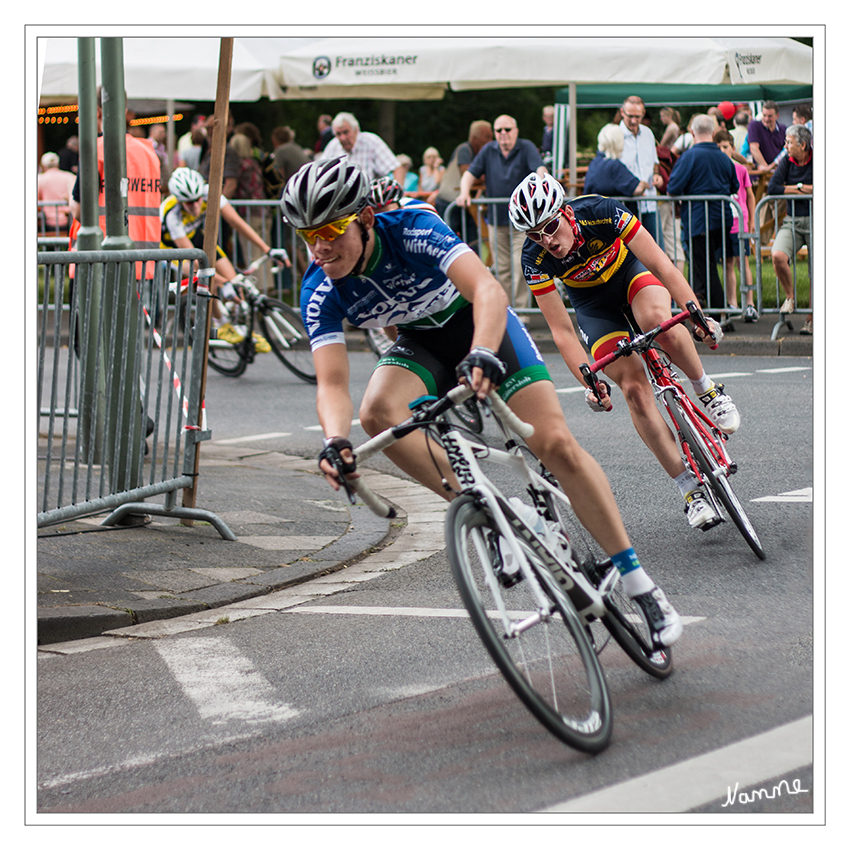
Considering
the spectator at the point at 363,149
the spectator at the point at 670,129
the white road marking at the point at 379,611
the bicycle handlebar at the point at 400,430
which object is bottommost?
the white road marking at the point at 379,611

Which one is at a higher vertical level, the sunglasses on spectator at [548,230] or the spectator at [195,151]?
the spectator at [195,151]

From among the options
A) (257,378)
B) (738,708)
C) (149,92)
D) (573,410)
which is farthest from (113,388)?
(149,92)

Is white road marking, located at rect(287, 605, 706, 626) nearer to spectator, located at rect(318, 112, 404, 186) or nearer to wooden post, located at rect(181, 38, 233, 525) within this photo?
wooden post, located at rect(181, 38, 233, 525)

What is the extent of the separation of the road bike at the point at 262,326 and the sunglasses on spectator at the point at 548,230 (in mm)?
6414

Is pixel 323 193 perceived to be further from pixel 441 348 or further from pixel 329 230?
pixel 441 348

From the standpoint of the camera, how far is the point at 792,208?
1368 cm

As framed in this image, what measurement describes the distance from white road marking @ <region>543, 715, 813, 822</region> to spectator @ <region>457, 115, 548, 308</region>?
11.4 m

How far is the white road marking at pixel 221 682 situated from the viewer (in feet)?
13.8

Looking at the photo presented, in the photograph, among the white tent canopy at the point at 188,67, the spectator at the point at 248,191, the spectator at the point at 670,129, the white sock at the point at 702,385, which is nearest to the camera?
the white sock at the point at 702,385

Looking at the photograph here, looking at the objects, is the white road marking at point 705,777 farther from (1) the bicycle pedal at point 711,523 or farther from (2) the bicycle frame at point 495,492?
(1) the bicycle pedal at point 711,523

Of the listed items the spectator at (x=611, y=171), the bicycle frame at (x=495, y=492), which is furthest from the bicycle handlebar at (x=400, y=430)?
the spectator at (x=611, y=171)

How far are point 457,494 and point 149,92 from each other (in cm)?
1472

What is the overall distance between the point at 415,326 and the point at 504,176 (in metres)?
10.4
